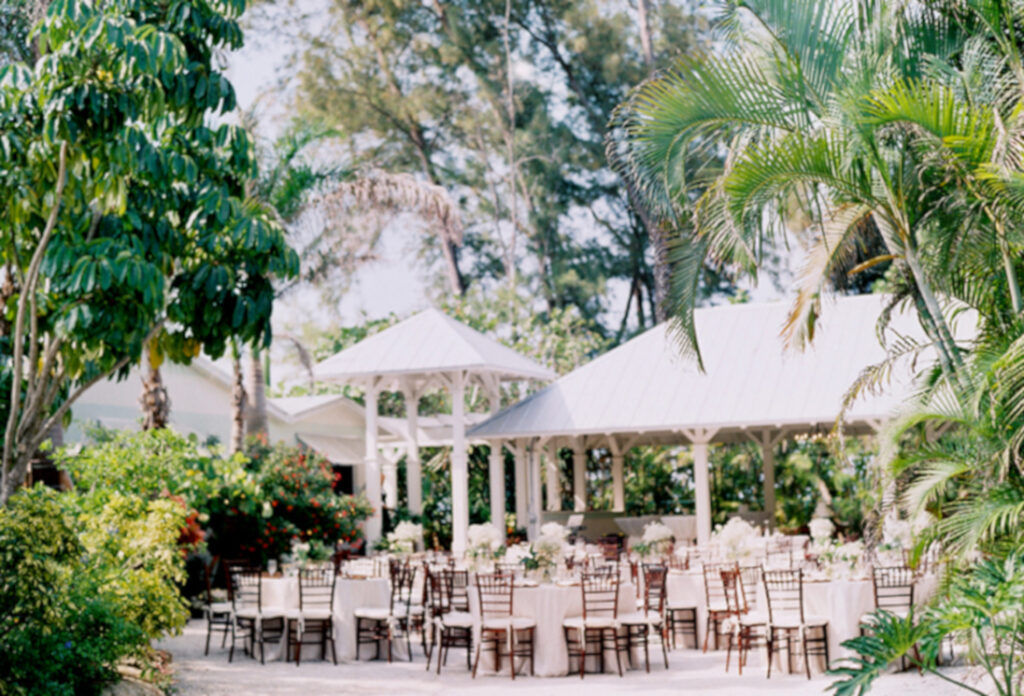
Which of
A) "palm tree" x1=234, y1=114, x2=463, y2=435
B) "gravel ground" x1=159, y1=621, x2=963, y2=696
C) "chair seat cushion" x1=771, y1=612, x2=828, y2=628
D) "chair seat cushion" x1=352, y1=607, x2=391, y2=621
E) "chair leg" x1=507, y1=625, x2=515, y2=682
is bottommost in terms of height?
"gravel ground" x1=159, y1=621, x2=963, y2=696

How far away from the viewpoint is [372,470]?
18734mm

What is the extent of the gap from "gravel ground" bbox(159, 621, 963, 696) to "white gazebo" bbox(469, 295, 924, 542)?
6459 mm

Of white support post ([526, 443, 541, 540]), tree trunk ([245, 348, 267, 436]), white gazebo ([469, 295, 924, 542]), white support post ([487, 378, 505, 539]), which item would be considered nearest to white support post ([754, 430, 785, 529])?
white gazebo ([469, 295, 924, 542])

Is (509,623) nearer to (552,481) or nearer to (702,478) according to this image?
(702,478)

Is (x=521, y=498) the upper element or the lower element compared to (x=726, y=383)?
lower

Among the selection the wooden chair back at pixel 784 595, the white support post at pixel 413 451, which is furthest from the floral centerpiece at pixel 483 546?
the white support post at pixel 413 451

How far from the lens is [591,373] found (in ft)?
65.7

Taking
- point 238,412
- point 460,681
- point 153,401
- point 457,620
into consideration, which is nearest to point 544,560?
point 457,620

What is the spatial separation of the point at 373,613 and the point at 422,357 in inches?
287

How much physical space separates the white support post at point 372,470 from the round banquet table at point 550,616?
26.4 ft

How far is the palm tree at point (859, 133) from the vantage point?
6949 millimetres

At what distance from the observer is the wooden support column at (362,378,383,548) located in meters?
18.6

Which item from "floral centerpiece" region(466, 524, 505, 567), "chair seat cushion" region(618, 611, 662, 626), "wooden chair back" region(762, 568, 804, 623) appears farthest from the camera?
"floral centerpiece" region(466, 524, 505, 567)

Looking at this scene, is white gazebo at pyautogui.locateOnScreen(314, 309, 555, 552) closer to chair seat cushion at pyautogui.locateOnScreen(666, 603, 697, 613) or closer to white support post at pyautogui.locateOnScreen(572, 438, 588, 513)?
white support post at pyautogui.locateOnScreen(572, 438, 588, 513)
